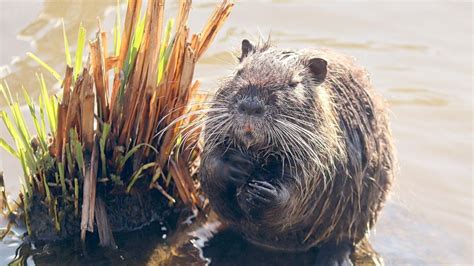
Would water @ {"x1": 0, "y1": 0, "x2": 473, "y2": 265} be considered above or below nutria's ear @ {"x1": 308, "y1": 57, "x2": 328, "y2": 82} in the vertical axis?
below

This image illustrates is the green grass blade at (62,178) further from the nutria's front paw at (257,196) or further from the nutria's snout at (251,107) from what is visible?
the nutria's snout at (251,107)

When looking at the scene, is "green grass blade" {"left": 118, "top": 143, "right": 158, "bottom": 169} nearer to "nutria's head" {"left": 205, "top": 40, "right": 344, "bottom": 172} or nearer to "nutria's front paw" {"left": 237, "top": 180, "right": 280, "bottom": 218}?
"nutria's head" {"left": 205, "top": 40, "right": 344, "bottom": 172}

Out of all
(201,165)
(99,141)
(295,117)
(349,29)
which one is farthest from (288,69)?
(349,29)

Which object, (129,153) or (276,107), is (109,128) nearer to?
(129,153)

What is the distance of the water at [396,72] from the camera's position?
5.19 metres

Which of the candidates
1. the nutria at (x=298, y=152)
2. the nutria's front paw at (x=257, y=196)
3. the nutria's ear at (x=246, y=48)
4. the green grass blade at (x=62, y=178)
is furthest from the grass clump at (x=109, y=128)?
the nutria's front paw at (x=257, y=196)

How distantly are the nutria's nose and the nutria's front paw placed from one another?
441 mm

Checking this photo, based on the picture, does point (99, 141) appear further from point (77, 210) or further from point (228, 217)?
point (228, 217)

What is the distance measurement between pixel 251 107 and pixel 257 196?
523mm

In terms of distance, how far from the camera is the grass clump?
4.25m

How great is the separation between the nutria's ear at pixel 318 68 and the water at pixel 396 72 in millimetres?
658

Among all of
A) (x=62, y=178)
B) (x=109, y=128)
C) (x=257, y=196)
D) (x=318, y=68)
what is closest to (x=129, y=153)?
(x=109, y=128)

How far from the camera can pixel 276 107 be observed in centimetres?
391

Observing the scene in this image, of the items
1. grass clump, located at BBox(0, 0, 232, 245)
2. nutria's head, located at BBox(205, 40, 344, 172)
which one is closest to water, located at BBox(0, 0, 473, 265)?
grass clump, located at BBox(0, 0, 232, 245)
